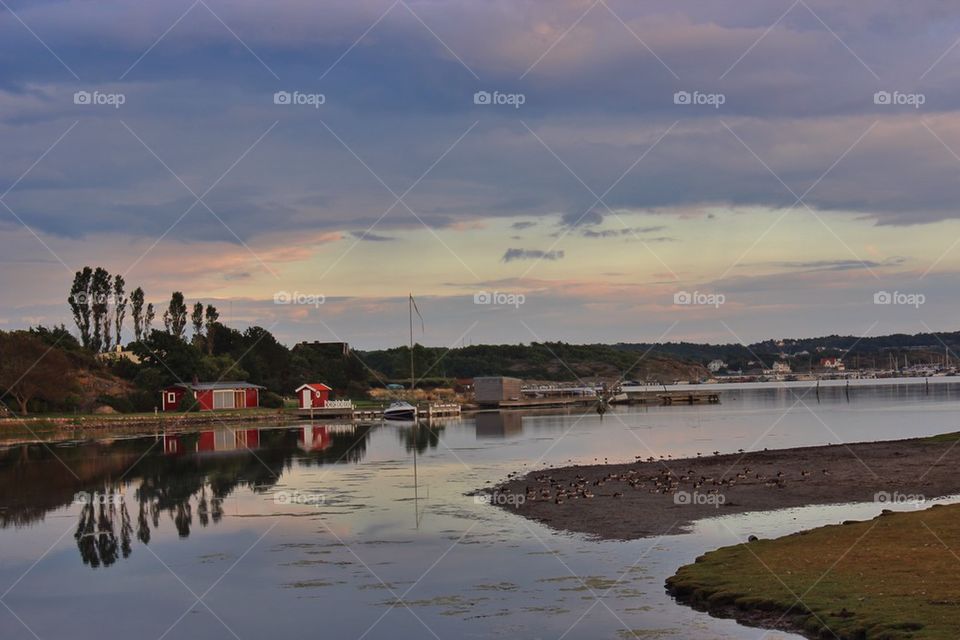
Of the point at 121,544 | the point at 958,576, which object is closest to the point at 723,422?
the point at 121,544

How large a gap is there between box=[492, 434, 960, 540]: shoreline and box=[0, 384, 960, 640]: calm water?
1612mm

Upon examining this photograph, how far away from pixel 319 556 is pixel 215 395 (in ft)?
314

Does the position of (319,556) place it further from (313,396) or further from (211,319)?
(211,319)

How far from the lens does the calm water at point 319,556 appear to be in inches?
848

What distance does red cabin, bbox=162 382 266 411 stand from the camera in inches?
4633

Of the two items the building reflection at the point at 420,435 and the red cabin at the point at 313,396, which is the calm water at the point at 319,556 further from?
the red cabin at the point at 313,396

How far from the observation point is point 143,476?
5366 cm

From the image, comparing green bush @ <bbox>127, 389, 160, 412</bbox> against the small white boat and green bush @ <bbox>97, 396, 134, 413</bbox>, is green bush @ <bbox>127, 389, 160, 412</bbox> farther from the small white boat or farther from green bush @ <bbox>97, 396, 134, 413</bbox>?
the small white boat

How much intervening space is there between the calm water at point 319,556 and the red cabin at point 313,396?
67.3 meters

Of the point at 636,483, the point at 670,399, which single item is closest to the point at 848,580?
the point at 636,483

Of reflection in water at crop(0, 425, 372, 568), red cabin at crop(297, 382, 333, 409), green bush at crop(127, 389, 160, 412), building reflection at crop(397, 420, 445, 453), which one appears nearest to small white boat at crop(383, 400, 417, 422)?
building reflection at crop(397, 420, 445, 453)

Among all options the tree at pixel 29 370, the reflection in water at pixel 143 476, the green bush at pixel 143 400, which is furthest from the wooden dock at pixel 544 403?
the tree at pixel 29 370

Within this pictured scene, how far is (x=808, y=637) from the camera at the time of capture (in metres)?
18.2

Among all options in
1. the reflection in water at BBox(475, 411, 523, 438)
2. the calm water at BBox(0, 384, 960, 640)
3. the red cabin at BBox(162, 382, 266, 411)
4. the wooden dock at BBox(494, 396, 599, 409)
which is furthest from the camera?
the wooden dock at BBox(494, 396, 599, 409)
